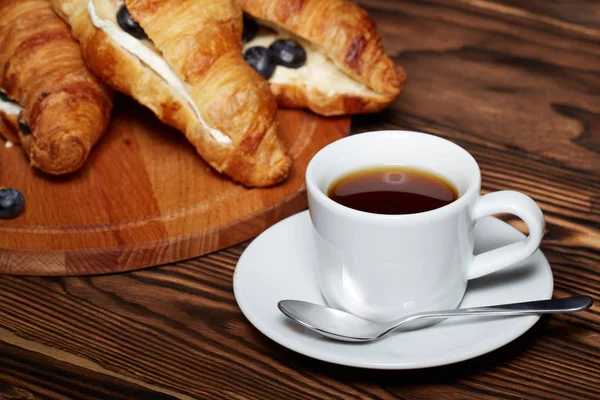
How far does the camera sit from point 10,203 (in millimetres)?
1256

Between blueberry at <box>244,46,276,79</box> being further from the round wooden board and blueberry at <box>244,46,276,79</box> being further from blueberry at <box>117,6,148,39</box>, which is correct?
blueberry at <box>117,6,148,39</box>

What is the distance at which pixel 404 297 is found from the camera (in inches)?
36.7

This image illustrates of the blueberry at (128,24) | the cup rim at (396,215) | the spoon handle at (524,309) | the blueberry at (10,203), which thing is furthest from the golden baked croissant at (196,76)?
the spoon handle at (524,309)

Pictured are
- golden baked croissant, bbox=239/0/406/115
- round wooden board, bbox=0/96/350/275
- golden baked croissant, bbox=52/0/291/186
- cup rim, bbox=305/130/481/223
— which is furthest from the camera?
golden baked croissant, bbox=239/0/406/115

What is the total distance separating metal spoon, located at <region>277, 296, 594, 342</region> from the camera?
90cm

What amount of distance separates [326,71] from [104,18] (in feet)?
1.34

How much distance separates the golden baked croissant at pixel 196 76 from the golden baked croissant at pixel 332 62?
0.14 metres

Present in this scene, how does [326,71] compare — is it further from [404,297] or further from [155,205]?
[404,297]

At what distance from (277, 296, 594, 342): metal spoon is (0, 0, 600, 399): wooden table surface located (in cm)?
7

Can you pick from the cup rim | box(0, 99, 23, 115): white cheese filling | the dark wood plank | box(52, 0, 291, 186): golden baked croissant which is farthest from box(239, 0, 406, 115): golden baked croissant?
the dark wood plank

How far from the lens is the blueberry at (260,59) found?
1.50 meters

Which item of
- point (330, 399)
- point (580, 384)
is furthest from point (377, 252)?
point (580, 384)

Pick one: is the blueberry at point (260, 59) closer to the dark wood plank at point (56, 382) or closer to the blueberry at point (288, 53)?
the blueberry at point (288, 53)

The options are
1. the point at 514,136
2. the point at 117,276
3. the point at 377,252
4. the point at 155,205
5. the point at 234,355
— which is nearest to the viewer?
the point at 377,252
